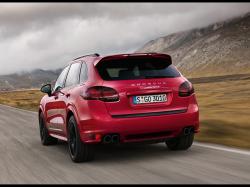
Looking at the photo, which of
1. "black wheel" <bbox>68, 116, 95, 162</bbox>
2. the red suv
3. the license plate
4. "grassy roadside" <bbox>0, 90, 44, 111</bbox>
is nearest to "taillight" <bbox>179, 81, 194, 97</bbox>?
the red suv

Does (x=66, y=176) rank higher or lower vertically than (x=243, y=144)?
higher

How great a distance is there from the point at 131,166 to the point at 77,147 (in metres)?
0.98

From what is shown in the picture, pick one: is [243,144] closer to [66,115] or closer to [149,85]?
[149,85]

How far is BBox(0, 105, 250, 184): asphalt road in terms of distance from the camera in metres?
5.91

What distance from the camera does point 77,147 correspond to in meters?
7.49

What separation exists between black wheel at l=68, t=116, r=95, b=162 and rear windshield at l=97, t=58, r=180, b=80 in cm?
93

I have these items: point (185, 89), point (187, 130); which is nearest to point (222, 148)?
point (187, 130)

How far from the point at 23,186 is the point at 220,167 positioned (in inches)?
98.0

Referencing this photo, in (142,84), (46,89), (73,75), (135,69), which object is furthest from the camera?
(46,89)

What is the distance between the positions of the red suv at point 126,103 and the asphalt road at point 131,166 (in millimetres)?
369

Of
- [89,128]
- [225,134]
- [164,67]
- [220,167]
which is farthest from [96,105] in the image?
[225,134]

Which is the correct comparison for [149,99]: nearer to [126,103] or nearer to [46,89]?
[126,103]

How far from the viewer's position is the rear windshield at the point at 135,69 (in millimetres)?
7391

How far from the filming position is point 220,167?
21.1ft
